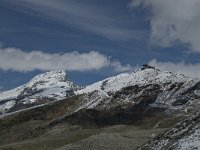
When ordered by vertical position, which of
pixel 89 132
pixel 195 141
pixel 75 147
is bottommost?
pixel 195 141

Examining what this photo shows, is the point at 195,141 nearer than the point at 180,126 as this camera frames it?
Yes

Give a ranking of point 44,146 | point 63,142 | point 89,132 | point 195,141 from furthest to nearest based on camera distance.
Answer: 1. point 89,132
2. point 63,142
3. point 44,146
4. point 195,141

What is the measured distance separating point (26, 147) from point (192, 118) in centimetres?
9123

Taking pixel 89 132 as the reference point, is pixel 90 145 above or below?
below

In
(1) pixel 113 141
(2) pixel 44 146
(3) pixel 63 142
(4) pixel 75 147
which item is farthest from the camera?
(3) pixel 63 142

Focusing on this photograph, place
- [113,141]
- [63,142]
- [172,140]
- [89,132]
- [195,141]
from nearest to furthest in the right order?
Answer: [195,141]
[172,140]
[113,141]
[63,142]
[89,132]

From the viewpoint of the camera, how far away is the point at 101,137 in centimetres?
8781

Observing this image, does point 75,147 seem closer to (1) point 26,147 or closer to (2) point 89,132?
(1) point 26,147

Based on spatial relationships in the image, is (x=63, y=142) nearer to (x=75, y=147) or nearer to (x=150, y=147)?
(x=75, y=147)

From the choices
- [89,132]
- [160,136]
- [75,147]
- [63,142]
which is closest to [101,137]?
[75,147]

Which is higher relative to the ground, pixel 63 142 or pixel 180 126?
pixel 63 142

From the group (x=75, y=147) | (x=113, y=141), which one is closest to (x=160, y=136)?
(x=75, y=147)

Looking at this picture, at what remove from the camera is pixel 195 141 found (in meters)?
26.7

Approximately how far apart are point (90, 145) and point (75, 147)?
2528 millimetres
